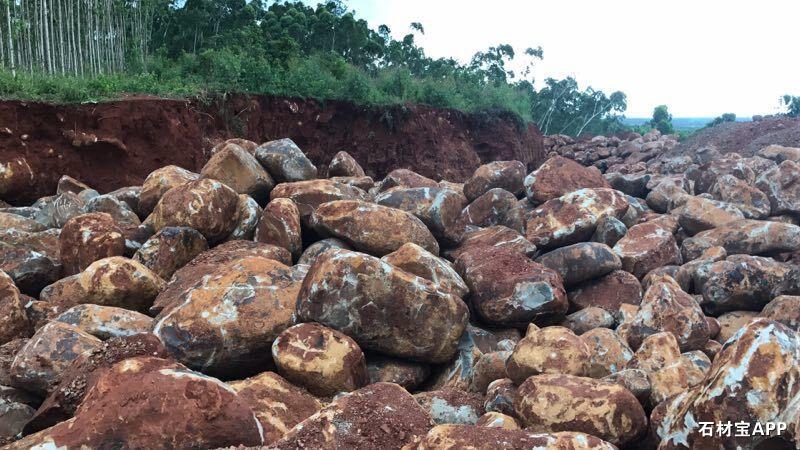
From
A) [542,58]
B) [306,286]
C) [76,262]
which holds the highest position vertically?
[542,58]

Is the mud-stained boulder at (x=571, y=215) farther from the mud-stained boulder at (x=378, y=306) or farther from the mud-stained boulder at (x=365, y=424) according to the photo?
the mud-stained boulder at (x=365, y=424)

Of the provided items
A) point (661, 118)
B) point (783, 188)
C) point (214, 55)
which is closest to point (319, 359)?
point (783, 188)

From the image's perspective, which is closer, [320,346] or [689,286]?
[320,346]

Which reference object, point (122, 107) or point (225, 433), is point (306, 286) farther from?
point (122, 107)

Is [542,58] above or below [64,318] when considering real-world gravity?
above

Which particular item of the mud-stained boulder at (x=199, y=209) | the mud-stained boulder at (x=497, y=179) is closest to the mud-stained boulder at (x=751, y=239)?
the mud-stained boulder at (x=497, y=179)

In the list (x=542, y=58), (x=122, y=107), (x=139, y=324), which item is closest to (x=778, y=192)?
(x=139, y=324)

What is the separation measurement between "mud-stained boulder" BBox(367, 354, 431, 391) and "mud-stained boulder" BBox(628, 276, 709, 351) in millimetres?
1698

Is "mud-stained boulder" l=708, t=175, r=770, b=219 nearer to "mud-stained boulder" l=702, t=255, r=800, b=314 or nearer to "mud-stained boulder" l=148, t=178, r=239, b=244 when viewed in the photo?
"mud-stained boulder" l=702, t=255, r=800, b=314

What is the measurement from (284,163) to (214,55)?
766 centimetres

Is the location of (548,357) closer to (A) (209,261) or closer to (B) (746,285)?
(B) (746,285)

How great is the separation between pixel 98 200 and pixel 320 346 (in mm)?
4059

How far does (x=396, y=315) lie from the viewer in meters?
4.43

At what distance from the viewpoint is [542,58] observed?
34.3m
